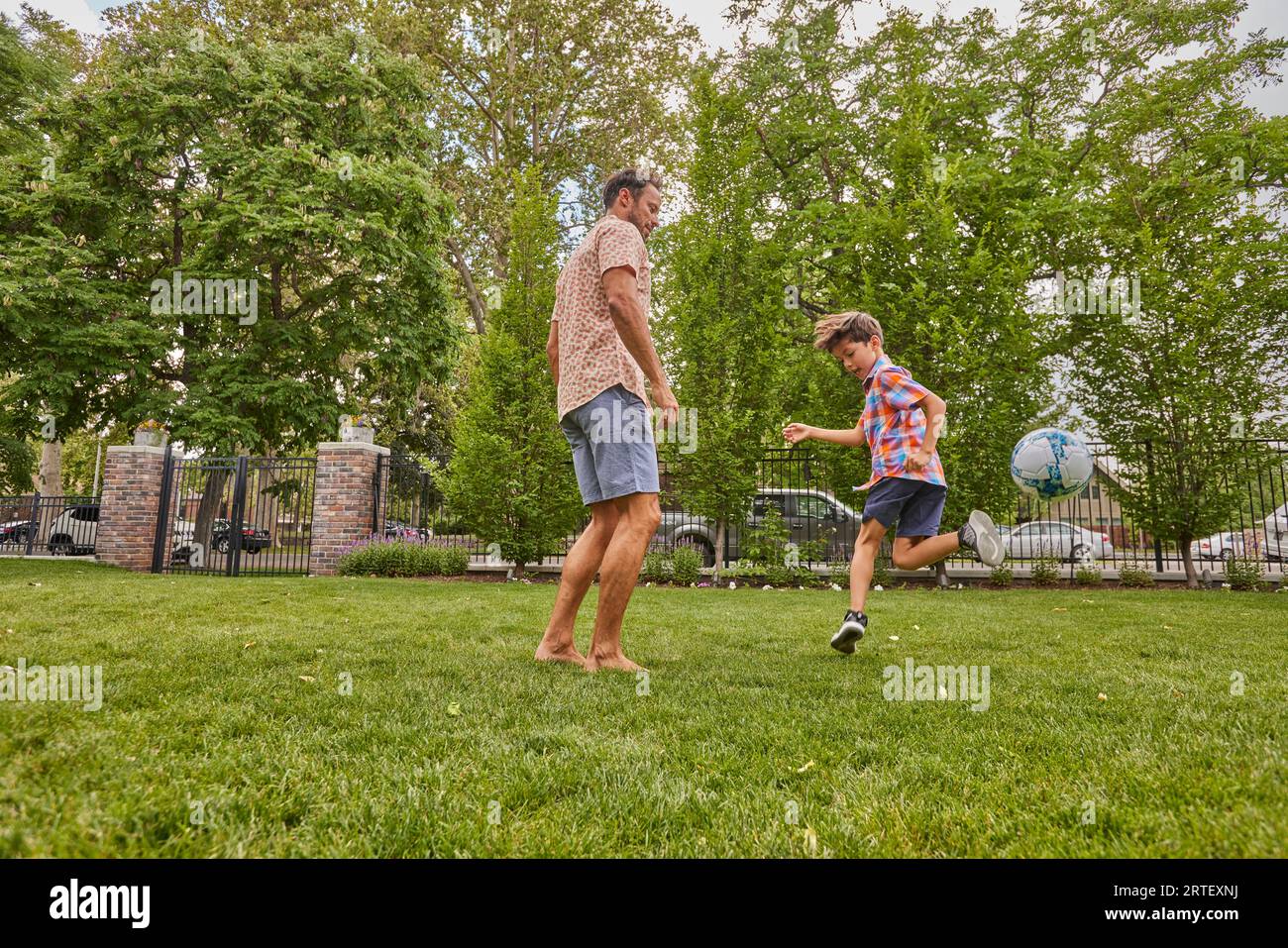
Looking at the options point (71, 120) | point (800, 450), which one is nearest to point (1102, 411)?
point (800, 450)

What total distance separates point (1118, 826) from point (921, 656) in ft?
8.29

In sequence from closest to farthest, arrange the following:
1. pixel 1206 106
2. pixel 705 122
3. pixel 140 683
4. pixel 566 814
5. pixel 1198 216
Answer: pixel 566 814 → pixel 140 683 → pixel 1198 216 → pixel 705 122 → pixel 1206 106

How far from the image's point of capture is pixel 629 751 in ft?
7.00

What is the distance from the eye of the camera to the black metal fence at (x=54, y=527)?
66.5 feet

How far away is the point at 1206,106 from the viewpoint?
1230 centimetres

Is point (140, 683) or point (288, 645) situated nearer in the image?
point (140, 683)

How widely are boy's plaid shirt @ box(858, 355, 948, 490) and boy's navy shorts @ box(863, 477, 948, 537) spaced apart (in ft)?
0.18

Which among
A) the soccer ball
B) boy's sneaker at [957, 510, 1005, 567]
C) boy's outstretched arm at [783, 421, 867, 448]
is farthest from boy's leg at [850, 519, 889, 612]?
the soccer ball

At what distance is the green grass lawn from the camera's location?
1485 mm

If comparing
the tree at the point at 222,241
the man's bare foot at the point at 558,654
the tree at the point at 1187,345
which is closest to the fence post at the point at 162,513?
the tree at the point at 222,241

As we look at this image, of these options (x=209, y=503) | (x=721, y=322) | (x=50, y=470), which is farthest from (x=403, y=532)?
(x=50, y=470)

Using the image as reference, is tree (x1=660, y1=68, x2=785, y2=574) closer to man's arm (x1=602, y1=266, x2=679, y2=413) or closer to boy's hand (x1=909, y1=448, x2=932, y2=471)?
boy's hand (x1=909, y1=448, x2=932, y2=471)

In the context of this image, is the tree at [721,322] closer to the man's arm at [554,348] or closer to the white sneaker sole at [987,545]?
the white sneaker sole at [987,545]

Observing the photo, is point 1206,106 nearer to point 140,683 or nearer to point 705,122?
point 705,122
